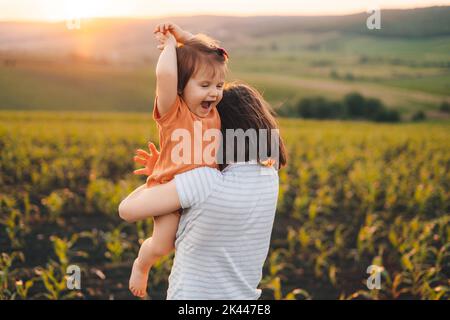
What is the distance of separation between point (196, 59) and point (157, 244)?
642 mm

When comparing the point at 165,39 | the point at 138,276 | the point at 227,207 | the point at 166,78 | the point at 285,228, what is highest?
the point at 165,39

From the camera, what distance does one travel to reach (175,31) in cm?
182

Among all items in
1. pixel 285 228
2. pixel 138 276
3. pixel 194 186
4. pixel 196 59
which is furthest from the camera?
pixel 285 228

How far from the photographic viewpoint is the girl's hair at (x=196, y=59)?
1.76 metres

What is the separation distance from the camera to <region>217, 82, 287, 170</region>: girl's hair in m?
1.83

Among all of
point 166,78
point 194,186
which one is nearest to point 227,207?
point 194,186

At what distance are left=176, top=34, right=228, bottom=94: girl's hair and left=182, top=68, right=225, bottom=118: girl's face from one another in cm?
1

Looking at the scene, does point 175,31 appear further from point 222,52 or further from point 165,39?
point 222,52

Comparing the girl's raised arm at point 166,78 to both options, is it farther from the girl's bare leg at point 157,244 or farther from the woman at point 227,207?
the girl's bare leg at point 157,244

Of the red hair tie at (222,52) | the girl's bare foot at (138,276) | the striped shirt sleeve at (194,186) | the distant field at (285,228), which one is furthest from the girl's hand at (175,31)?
the distant field at (285,228)

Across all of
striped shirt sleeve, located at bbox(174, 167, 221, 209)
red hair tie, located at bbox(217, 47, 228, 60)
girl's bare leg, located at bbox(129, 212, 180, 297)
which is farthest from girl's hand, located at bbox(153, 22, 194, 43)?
girl's bare leg, located at bbox(129, 212, 180, 297)

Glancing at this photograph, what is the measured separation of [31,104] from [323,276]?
2130 cm
